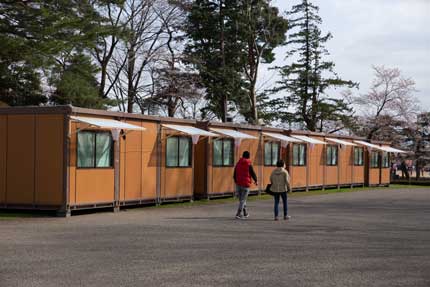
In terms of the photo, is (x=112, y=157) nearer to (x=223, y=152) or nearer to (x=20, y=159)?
(x=20, y=159)

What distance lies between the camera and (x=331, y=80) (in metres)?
52.5

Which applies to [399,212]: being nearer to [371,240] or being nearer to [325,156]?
[371,240]

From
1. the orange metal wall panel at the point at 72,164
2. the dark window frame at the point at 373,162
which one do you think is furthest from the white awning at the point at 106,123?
the dark window frame at the point at 373,162

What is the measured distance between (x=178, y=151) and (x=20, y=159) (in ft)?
20.0

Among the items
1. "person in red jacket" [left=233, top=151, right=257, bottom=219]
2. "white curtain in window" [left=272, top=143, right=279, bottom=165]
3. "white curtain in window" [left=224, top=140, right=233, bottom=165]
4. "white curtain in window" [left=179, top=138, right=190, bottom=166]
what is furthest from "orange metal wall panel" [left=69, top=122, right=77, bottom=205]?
"white curtain in window" [left=272, top=143, right=279, bottom=165]

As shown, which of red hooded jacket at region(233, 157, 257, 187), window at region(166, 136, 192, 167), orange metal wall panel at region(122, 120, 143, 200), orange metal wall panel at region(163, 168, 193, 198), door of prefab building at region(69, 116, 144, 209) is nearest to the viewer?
red hooded jacket at region(233, 157, 257, 187)

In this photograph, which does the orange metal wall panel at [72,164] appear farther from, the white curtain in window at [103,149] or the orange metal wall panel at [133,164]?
the orange metal wall panel at [133,164]

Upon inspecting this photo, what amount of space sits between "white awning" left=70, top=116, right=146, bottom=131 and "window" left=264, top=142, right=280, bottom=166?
34.8 ft

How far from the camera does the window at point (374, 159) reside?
40.3 meters

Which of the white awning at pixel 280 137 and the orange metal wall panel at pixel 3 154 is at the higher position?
the white awning at pixel 280 137

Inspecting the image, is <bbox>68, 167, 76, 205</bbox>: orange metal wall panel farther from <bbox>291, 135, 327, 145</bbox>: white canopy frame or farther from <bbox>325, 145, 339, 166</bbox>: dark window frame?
<bbox>325, 145, 339, 166</bbox>: dark window frame

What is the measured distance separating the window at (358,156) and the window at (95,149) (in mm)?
22257

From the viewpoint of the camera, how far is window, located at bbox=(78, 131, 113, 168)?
17.8 meters

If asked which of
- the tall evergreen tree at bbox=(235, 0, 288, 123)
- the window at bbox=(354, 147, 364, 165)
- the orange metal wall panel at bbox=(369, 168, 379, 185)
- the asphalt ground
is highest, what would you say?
the tall evergreen tree at bbox=(235, 0, 288, 123)
